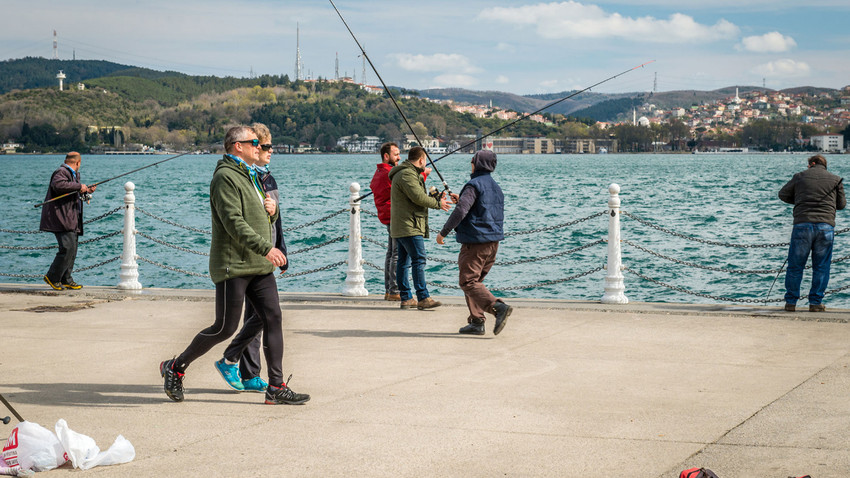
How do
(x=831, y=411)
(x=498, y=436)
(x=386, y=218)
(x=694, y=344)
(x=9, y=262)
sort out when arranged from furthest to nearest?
1. (x=9, y=262)
2. (x=386, y=218)
3. (x=694, y=344)
4. (x=831, y=411)
5. (x=498, y=436)

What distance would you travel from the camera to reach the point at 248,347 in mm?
6844

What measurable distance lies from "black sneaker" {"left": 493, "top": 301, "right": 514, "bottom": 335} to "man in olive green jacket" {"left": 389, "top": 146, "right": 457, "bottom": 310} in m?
1.75

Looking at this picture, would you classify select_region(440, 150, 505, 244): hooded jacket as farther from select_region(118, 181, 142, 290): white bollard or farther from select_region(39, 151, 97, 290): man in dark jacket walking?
select_region(39, 151, 97, 290): man in dark jacket walking

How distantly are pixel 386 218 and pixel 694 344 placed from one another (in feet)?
15.2

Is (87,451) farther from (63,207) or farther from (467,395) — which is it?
(63,207)

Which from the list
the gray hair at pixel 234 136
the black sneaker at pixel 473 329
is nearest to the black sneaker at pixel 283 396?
the gray hair at pixel 234 136

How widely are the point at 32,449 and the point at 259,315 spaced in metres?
1.88

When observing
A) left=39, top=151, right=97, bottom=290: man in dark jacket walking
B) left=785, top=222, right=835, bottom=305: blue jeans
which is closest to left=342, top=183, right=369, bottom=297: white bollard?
left=39, top=151, right=97, bottom=290: man in dark jacket walking

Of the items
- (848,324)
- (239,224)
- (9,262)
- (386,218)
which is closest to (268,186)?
(239,224)

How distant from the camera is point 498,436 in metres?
5.55

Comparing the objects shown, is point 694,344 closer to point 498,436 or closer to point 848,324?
point 848,324

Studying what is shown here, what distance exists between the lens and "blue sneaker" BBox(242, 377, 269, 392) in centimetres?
687

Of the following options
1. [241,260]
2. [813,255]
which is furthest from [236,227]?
[813,255]

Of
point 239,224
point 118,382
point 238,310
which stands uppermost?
point 239,224
